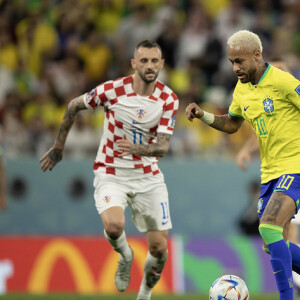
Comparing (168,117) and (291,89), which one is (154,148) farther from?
(291,89)

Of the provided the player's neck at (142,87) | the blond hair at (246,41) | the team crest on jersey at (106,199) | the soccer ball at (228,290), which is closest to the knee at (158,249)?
the team crest on jersey at (106,199)

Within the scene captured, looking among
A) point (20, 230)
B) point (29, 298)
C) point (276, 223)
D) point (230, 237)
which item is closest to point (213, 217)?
point (230, 237)

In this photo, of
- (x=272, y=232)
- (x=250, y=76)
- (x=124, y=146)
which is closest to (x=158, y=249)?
(x=124, y=146)

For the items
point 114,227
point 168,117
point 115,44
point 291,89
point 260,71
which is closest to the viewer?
point 291,89

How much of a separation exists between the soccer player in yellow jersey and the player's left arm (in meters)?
0.89

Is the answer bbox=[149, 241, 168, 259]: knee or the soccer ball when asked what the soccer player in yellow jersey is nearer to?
the soccer ball

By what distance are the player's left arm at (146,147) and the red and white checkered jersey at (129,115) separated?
0.19 metres

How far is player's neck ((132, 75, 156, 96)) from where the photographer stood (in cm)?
836

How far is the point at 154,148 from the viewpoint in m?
8.04

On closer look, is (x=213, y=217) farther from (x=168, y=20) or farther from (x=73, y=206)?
(x=168, y=20)

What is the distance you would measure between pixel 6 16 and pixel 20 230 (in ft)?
14.5

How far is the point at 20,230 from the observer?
1248 cm

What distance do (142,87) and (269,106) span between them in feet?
6.02

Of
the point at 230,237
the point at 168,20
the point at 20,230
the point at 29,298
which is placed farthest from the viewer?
the point at 168,20
